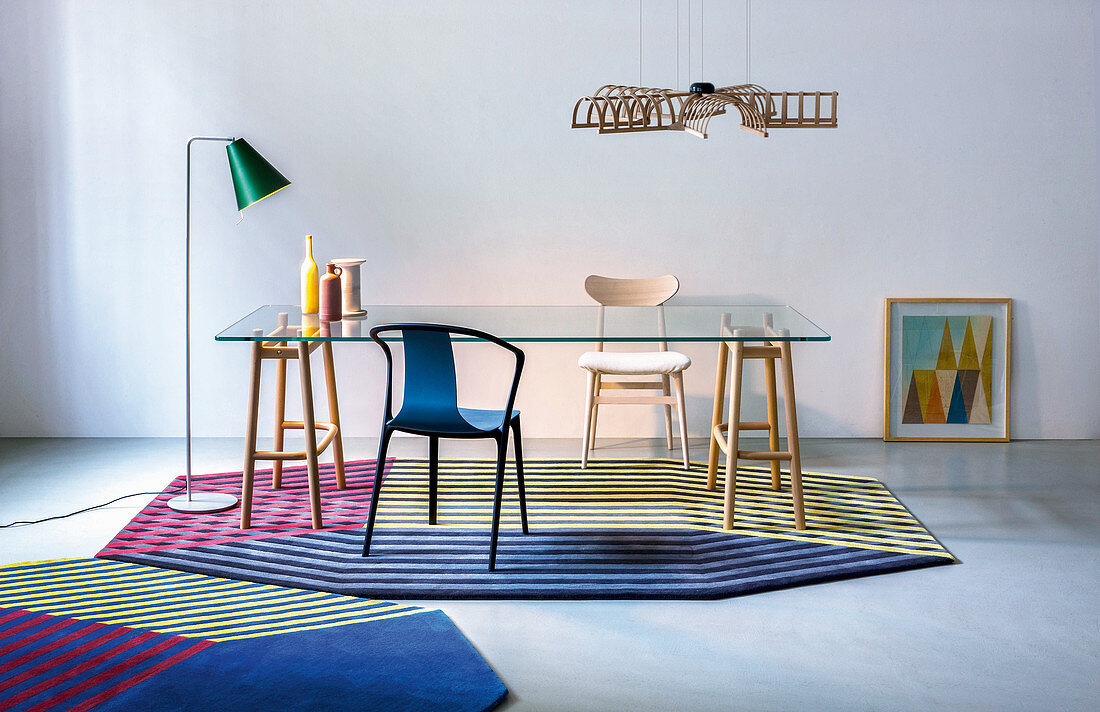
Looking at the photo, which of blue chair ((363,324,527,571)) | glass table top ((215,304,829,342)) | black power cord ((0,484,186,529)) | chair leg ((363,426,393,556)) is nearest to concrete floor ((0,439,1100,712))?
black power cord ((0,484,186,529))

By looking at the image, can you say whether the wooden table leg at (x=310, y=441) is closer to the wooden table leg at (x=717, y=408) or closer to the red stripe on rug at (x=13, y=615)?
the red stripe on rug at (x=13, y=615)

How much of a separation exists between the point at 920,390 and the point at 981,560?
6.63 feet

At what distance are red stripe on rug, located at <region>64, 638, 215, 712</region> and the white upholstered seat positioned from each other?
88.8 inches

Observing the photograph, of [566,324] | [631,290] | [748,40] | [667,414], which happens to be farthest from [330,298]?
[748,40]

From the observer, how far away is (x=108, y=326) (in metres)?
5.25

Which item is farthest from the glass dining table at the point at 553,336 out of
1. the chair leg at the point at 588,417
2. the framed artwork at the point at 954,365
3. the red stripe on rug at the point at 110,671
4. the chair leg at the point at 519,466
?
the framed artwork at the point at 954,365

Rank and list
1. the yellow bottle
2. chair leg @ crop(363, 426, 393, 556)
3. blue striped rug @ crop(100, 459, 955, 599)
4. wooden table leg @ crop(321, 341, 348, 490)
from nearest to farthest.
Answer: blue striped rug @ crop(100, 459, 955, 599) → chair leg @ crop(363, 426, 393, 556) → the yellow bottle → wooden table leg @ crop(321, 341, 348, 490)

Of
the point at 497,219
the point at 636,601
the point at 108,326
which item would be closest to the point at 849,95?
the point at 497,219

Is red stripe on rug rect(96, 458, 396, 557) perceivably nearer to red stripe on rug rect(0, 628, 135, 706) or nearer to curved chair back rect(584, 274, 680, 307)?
red stripe on rug rect(0, 628, 135, 706)

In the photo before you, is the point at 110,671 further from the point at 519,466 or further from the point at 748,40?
the point at 748,40

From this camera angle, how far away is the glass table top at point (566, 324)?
342 cm

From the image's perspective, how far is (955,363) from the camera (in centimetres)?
522

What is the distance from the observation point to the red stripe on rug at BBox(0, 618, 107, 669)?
2510 mm

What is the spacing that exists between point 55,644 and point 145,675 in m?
0.36
